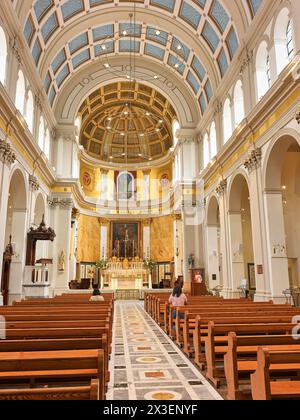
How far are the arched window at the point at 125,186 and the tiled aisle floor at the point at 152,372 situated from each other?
22636mm

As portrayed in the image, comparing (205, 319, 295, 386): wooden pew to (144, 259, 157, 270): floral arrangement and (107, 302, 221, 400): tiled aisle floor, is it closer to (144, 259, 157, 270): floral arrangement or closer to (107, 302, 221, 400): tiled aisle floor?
(107, 302, 221, 400): tiled aisle floor

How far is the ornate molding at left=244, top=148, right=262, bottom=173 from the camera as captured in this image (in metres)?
13.0

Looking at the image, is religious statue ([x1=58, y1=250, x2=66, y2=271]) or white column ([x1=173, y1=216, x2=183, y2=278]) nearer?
religious statue ([x1=58, y1=250, x2=66, y2=271])

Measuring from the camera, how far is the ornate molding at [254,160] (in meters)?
13.0

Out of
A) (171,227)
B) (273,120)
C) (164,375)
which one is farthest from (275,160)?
(171,227)

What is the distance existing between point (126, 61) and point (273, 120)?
14345mm

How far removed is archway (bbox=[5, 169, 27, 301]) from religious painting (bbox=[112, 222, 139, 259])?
14301 mm

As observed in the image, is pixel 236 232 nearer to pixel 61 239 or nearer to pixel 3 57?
pixel 61 239

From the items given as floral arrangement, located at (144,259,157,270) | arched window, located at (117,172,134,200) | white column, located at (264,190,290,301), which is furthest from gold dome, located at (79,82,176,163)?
white column, located at (264,190,290,301)

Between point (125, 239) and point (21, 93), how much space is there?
17.1m

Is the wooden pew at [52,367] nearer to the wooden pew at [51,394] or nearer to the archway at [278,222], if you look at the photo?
the wooden pew at [51,394]

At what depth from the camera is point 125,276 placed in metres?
25.7

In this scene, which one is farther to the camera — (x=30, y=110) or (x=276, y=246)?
(x=30, y=110)

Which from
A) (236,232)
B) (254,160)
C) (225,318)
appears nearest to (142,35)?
(254,160)
